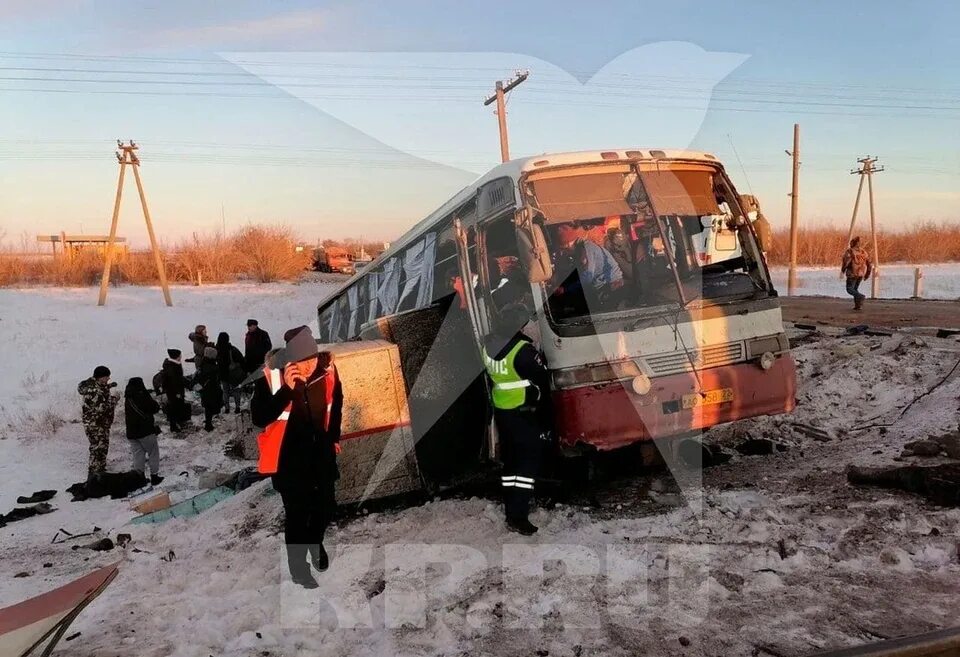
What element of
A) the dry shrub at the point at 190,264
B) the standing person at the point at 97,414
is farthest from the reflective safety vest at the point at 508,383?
the dry shrub at the point at 190,264

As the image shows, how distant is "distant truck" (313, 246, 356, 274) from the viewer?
57688 millimetres

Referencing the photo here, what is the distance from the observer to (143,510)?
25.4ft

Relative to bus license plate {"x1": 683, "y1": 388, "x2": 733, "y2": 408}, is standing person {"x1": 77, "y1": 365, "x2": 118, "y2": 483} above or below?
below

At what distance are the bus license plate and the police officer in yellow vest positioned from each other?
1218 millimetres

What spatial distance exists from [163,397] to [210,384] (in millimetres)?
2238

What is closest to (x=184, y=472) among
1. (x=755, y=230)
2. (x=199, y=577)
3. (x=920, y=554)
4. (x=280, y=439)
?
(x=199, y=577)

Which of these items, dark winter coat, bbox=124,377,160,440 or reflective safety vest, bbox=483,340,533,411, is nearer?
reflective safety vest, bbox=483,340,533,411

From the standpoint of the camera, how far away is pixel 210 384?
1294 centimetres

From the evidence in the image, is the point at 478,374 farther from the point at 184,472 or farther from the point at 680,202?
the point at 184,472

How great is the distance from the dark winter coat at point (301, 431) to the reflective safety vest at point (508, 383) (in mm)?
1345

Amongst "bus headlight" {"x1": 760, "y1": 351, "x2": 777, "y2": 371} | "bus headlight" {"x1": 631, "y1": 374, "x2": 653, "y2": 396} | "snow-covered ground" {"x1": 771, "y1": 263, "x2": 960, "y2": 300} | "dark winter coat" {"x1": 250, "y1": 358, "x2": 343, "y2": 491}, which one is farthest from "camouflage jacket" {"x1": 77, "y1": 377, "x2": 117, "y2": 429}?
"snow-covered ground" {"x1": 771, "y1": 263, "x2": 960, "y2": 300}

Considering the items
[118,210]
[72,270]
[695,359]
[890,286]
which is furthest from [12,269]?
[890,286]

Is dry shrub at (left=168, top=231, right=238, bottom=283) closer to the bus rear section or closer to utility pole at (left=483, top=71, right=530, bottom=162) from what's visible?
utility pole at (left=483, top=71, right=530, bottom=162)

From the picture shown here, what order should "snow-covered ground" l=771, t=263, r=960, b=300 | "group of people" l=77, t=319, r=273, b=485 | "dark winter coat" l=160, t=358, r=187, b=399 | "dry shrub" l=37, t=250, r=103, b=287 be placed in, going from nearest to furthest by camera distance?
"group of people" l=77, t=319, r=273, b=485, "dark winter coat" l=160, t=358, r=187, b=399, "snow-covered ground" l=771, t=263, r=960, b=300, "dry shrub" l=37, t=250, r=103, b=287
